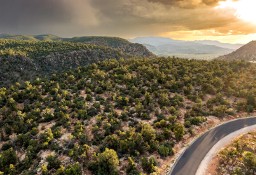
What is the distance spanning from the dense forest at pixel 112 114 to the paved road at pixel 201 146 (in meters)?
3.06

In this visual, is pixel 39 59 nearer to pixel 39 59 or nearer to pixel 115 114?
pixel 39 59

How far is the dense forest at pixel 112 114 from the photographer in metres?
37.9

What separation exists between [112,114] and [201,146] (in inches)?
815

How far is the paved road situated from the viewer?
34.8m

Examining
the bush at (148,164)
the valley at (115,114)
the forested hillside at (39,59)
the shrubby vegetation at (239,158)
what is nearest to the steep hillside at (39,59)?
the forested hillside at (39,59)

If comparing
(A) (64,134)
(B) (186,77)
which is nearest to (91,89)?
(A) (64,134)

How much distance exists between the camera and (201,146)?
41.2 meters

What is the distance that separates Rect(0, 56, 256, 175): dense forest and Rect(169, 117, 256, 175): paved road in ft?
10.0

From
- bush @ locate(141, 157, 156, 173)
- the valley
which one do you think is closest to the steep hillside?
the valley

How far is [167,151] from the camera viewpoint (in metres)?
39.4


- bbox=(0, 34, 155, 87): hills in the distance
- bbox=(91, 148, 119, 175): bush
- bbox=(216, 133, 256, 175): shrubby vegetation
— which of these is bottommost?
bbox=(91, 148, 119, 175): bush

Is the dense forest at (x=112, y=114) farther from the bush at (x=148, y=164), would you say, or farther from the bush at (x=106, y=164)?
the bush at (x=106, y=164)

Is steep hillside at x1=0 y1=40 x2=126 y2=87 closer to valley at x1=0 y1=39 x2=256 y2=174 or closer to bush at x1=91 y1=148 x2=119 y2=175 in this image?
valley at x1=0 y1=39 x2=256 y2=174

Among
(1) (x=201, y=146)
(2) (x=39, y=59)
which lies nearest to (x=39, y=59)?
(2) (x=39, y=59)
